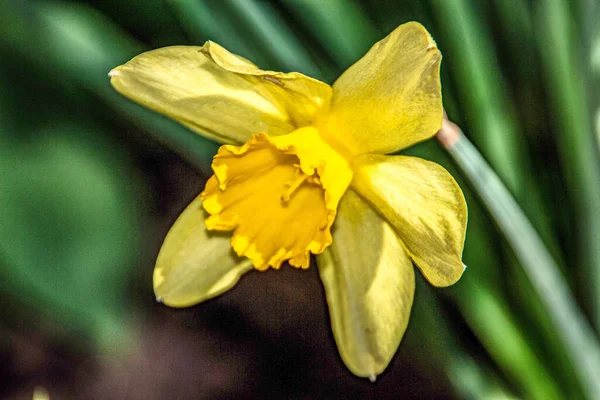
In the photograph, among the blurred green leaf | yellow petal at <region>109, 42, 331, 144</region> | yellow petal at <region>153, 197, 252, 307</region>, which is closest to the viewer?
yellow petal at <region>109, 42, 331, 144</region>

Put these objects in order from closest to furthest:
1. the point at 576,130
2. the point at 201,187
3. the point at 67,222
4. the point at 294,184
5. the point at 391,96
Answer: the point at 391,96, the point at 294,184, the point at 576,130, the point at 67,222, the point at 201,187

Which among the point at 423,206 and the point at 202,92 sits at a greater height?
the point at 202,92

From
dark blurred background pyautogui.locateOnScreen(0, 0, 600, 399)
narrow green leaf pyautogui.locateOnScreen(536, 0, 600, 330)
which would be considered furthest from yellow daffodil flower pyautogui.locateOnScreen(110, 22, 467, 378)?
narrow green leaf pyautogui.locateOnScreen(536, 0, 600, 330)

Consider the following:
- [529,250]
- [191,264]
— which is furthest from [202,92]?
[529,250]

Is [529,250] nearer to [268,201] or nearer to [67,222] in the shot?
[268,201]

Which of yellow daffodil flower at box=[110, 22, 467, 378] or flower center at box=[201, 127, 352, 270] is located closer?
yellow daffodil flower at box=[110, 22, 467, 378]

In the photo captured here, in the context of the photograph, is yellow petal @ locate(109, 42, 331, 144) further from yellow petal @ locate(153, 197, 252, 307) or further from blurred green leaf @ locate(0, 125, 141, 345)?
blurred green leaf @ locate(0, 125, 141, 345)

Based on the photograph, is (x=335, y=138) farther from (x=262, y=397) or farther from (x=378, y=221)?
(x=262, y=397)

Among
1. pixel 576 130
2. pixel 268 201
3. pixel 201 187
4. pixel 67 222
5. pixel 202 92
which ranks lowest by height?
pixel 576 130

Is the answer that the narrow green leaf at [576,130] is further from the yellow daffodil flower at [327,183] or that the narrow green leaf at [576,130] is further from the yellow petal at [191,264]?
the yellow petal at [191,264]

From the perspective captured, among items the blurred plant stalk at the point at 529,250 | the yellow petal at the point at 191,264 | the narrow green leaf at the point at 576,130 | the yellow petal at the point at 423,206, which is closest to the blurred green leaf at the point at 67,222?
the yellow petal at the point at 191,264
